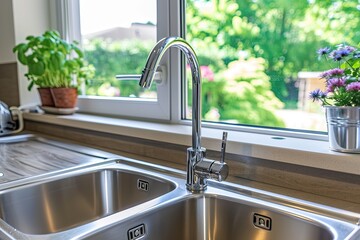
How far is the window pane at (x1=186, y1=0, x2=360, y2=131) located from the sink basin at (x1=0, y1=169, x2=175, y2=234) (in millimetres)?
415

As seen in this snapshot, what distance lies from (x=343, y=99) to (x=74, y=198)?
86 cm

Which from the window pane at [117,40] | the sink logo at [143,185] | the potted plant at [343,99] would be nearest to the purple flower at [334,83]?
the potted plant at [343,99]

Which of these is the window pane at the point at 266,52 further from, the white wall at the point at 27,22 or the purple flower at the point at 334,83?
the white wall at the point at 27,22

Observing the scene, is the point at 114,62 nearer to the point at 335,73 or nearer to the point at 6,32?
the point at 6,32

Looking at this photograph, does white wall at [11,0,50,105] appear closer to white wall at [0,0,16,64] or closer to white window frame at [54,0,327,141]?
white wall at [0,0,16,64]

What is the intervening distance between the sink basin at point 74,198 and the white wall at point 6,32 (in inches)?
43.6

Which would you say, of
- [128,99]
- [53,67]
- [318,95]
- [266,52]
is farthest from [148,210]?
[53,67]

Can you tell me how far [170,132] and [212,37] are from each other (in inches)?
16.0

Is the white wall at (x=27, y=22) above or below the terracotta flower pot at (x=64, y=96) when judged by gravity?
above

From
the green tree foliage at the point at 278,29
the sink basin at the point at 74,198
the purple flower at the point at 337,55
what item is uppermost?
the green tree foliage at the point at 278,29

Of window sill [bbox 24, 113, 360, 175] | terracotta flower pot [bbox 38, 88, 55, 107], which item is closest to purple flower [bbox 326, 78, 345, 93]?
window sill [bbox 24, 113, 360, 175]

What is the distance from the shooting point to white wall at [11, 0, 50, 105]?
190cm

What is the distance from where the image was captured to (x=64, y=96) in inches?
69.9

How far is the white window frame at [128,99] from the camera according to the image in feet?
4.82
